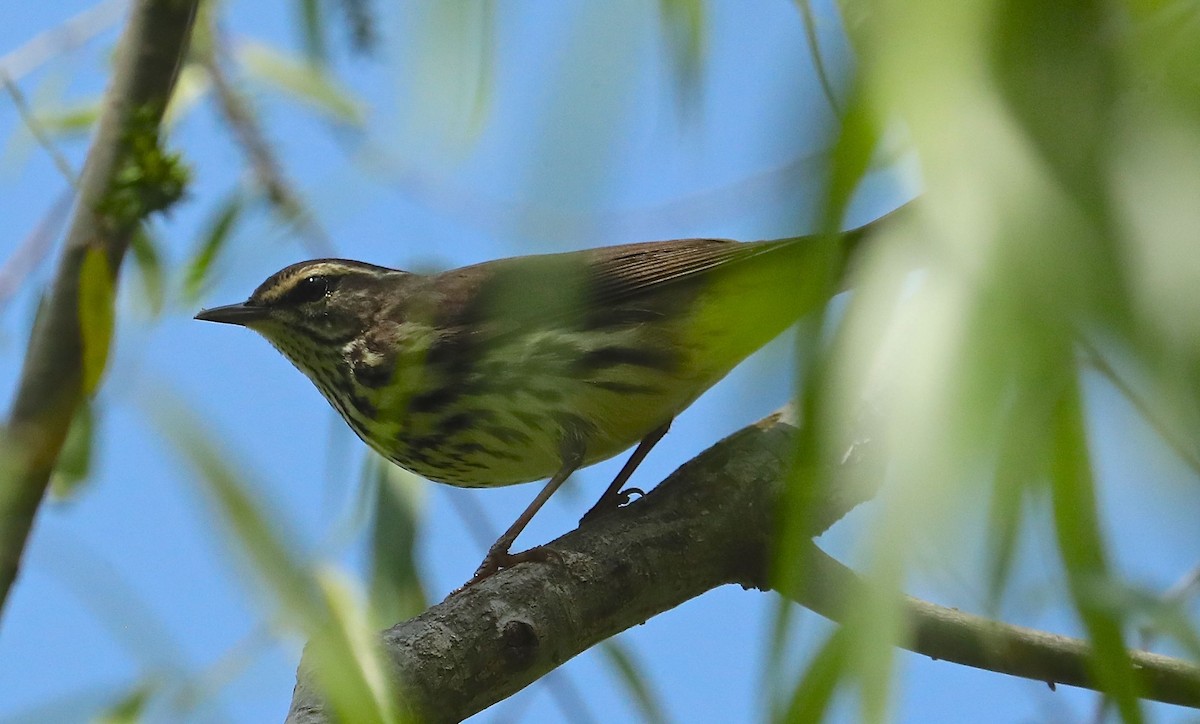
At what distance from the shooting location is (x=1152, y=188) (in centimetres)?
96

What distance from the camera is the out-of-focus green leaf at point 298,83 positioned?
3.79 metres

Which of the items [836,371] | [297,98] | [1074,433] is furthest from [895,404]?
[297,98]

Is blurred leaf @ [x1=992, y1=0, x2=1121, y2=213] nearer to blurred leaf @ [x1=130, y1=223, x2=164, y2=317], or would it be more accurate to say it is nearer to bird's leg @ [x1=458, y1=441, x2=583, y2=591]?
bird's leg @ [x1=458, y1=441, x2=583, y2=591]

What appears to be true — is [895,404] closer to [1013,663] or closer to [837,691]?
[837,691]

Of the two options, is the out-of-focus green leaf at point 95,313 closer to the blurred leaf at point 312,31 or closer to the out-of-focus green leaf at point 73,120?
the blurred leaf at point 312,31

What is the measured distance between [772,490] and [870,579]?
6.92 ft

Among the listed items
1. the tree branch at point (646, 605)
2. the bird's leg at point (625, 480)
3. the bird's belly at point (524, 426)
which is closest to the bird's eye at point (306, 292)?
the bird's belly at point (524, 426)

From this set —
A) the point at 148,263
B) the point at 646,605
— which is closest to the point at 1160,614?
the point at 646,605

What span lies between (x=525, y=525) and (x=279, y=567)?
2303mm

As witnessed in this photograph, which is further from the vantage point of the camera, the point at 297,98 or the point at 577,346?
the point at 297,98

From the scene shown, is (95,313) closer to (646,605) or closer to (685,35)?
(646,605)

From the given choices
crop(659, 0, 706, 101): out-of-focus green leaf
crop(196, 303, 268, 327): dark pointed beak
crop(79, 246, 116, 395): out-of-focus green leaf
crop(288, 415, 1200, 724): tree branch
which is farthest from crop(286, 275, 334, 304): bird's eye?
crop(659, 0, 706, 101): out-of-focus green leaf

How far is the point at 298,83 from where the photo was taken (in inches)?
162

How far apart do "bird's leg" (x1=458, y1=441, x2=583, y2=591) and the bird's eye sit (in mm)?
1119
